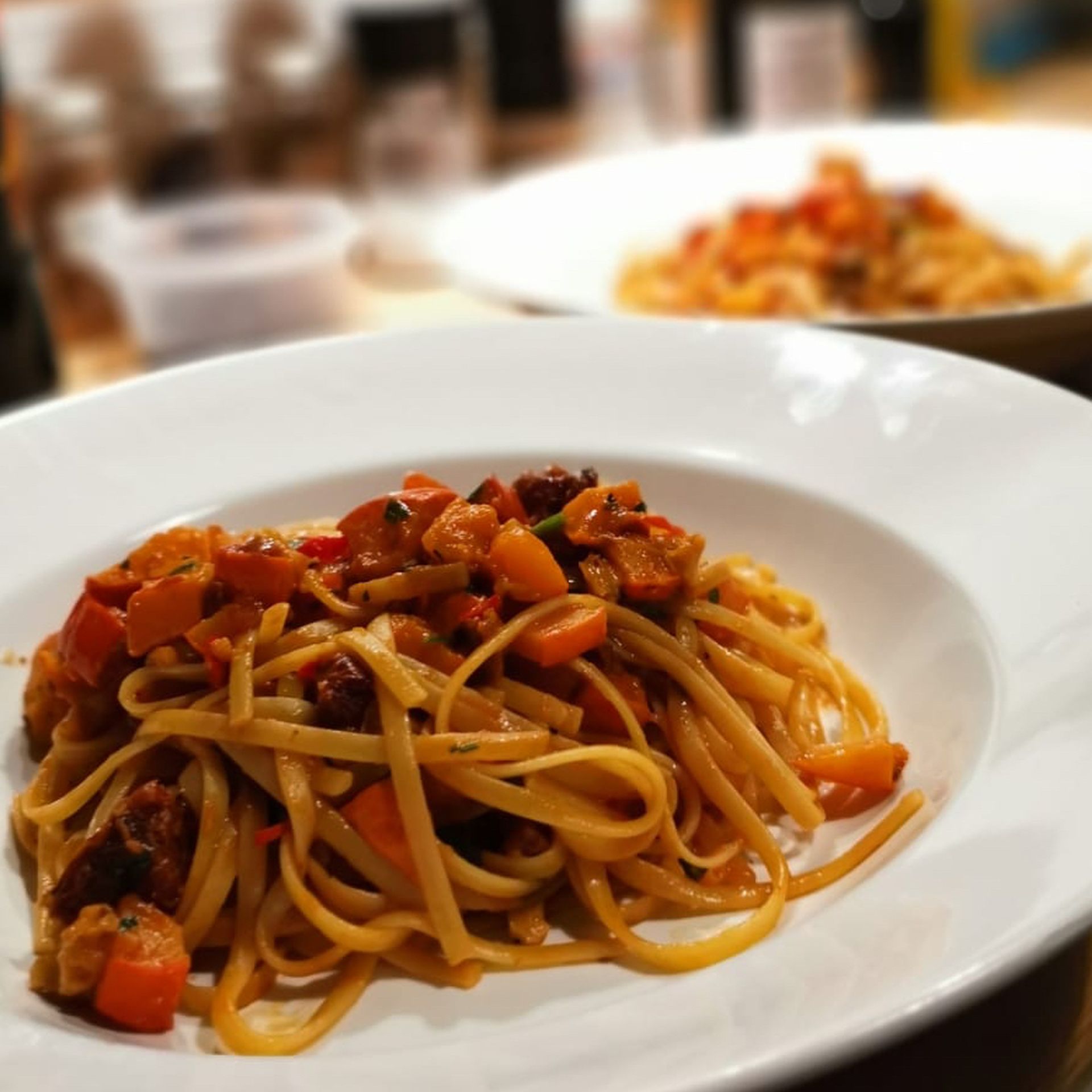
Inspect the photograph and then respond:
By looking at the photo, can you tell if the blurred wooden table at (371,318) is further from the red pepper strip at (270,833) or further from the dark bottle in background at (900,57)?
the dark bottle in background at (900,57)

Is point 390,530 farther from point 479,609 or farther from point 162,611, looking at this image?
point 162,611

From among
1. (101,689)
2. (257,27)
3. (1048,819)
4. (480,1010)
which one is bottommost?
(480,1010)

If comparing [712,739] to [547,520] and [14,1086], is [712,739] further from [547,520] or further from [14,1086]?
[14,1086]

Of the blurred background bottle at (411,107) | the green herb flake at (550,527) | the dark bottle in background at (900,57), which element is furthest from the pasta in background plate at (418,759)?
the dark bottle in background at (900,57)

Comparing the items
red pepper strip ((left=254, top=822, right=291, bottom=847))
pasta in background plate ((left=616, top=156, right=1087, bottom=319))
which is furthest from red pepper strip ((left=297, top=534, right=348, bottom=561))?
pasta in background plate ((left=616, top=156, right=1087, bottom=319))

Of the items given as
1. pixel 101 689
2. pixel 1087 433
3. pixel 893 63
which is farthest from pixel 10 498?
pixel 893 63

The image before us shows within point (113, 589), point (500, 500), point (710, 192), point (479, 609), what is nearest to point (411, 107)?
point (710, 192)

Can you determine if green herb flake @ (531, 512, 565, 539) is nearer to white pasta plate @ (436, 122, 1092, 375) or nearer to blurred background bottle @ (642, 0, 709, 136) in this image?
white pasta plate @ (436, 122, 1092, 375)
